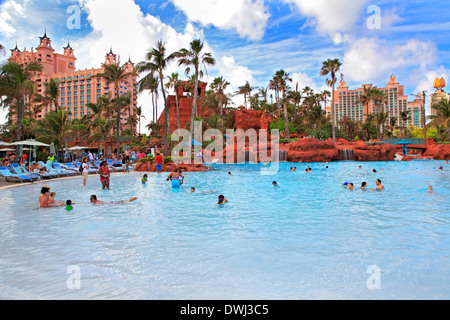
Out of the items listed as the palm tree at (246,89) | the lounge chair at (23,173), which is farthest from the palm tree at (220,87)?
the lounge chair at (23,173)

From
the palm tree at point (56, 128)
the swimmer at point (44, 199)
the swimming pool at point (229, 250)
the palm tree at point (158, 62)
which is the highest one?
the palm tree at point (158, 62)

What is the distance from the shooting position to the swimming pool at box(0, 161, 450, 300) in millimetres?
4324

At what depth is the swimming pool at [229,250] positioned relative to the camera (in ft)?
14.2

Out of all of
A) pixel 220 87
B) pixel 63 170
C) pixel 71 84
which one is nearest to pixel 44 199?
pixel 63 170

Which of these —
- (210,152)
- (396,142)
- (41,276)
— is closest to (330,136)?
(396,142)

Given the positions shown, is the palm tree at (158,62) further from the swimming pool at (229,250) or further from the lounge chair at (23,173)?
the swimming pool at (229,250)

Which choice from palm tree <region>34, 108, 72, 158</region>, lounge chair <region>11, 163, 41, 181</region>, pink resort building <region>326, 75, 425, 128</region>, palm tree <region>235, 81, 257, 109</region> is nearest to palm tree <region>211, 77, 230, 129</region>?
palm tree <region>235, 81, 257, 109</region>

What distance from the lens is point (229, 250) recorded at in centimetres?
596

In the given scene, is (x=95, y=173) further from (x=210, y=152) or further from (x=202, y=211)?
(x=210, y=152)

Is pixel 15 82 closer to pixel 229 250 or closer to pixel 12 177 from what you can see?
pixel 12 177

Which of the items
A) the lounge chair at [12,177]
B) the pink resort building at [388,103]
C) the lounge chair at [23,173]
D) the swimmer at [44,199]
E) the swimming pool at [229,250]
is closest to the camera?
the swimming pool at [229,250]

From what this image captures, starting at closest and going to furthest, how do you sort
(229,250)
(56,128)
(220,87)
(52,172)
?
(229,250) < (52,172) < (56,128) < (220,87)

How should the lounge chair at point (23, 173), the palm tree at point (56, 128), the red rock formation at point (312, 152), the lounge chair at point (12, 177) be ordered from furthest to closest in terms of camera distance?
the red rock formation at point (312, 152) → the palm tree at point (56, 128) → the lounge chair at point (23, 173) → the lounge chair at point (12, 177)

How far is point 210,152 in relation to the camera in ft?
139
